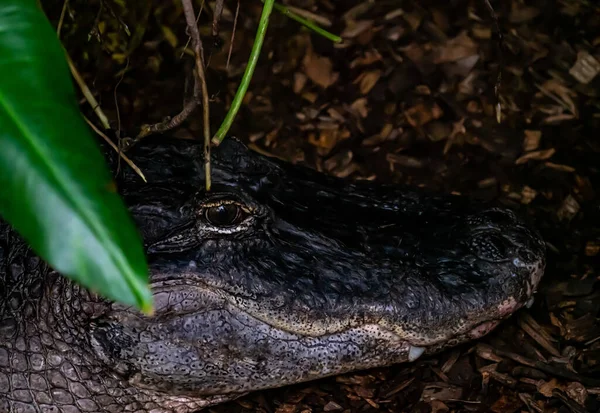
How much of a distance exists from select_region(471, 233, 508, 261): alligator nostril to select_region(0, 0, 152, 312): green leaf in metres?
1.25

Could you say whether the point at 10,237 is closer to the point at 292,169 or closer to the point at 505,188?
the point at 292,169

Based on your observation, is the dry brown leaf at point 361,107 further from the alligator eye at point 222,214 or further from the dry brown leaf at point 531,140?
the alligator eye at point 222,214

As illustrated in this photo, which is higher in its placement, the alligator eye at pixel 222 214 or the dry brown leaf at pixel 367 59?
the alligator eye at pixel 222 214

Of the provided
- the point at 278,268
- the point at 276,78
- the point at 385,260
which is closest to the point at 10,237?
the point at 278,268

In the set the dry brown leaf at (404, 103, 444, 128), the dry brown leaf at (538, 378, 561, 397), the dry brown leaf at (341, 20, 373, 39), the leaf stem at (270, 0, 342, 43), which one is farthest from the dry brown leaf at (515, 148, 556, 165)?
the leaf stem at (270, 0, 342, 43)

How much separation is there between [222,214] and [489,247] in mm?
709

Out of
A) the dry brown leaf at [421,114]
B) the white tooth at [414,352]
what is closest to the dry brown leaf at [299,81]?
the dry brown leaf at [421,114]

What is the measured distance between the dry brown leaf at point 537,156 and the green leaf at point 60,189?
2261mm

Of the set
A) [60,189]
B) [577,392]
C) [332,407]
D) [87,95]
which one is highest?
[60,189]

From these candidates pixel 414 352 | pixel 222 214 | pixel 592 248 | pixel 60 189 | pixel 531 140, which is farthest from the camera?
pixel 531 140

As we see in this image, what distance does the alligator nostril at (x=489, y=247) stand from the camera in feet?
7.47

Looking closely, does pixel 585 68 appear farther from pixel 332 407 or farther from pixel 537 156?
pixel 332 407

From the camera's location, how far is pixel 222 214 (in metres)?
2.10

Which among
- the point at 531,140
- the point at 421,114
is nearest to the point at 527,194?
the point at 531,140
